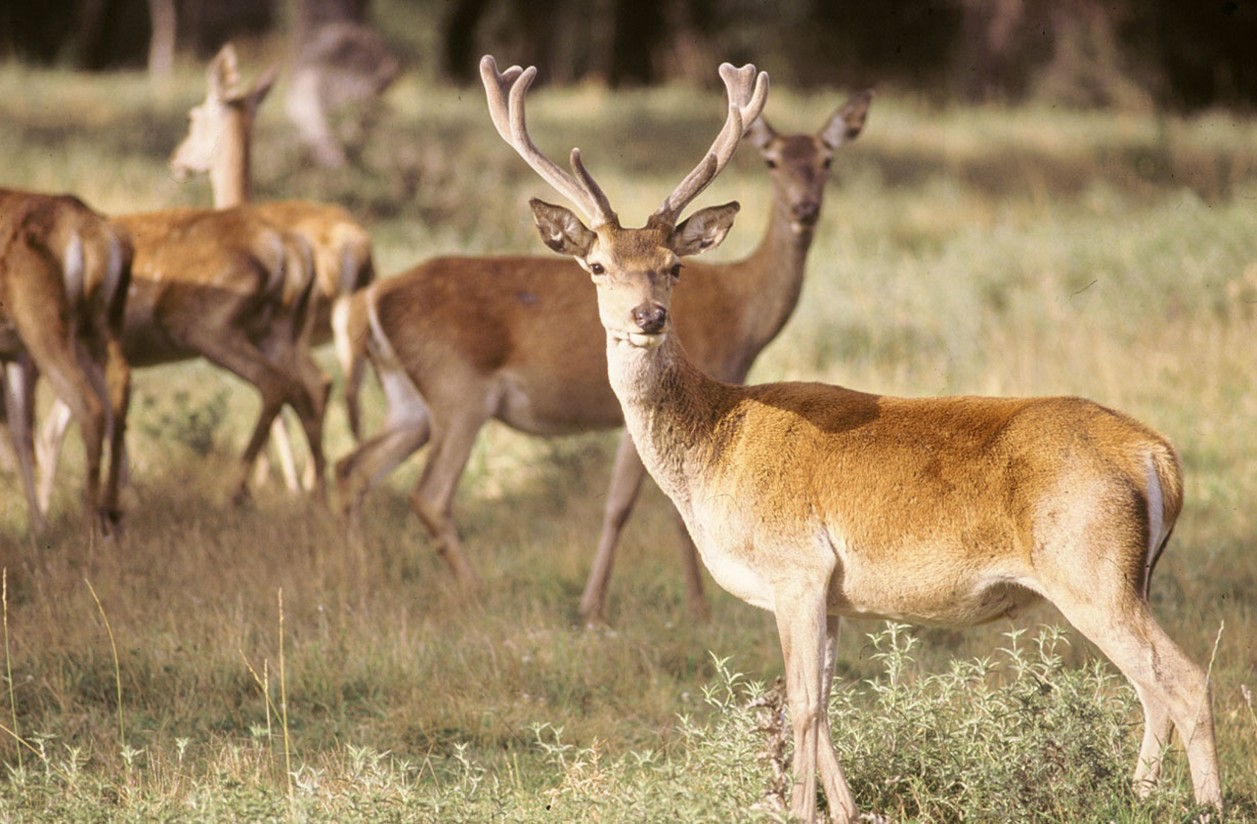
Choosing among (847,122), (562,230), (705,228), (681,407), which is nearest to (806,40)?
(847,122)

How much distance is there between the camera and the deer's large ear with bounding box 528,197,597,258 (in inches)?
195

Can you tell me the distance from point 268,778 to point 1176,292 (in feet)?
27.3

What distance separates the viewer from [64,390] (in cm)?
742

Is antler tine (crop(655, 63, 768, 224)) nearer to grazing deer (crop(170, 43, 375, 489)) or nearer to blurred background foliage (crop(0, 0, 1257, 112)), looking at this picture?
grazing deer (crop(170, 43, 375, 489))

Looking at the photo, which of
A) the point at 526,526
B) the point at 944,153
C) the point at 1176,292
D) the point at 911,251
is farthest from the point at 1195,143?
the point at 526,526

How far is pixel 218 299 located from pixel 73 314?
110 cm

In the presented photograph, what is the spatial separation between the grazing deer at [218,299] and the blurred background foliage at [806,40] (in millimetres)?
15179

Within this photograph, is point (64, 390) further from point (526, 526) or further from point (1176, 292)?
point (1176, 292)

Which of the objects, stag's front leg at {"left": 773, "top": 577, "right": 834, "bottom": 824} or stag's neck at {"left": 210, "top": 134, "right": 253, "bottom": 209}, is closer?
stag's front leg at {"left": 773, "top": 577, "right": 834, "bottom": 824}

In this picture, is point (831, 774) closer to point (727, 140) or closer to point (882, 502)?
point (882, 502)

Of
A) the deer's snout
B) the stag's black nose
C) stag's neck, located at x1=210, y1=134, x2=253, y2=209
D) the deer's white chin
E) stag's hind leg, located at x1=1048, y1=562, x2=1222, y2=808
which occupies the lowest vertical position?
stag's hind leg, located at x1=1048, y1=562, x2=1222, y2=808

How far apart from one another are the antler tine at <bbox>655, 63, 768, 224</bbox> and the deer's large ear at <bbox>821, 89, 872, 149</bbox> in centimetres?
304

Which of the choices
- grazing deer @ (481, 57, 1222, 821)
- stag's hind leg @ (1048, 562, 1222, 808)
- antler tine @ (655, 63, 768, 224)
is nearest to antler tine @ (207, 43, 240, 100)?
antler tine @ (655, 63, 768, 224)

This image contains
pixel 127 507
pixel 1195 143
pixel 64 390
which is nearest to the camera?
pixel 64 390
